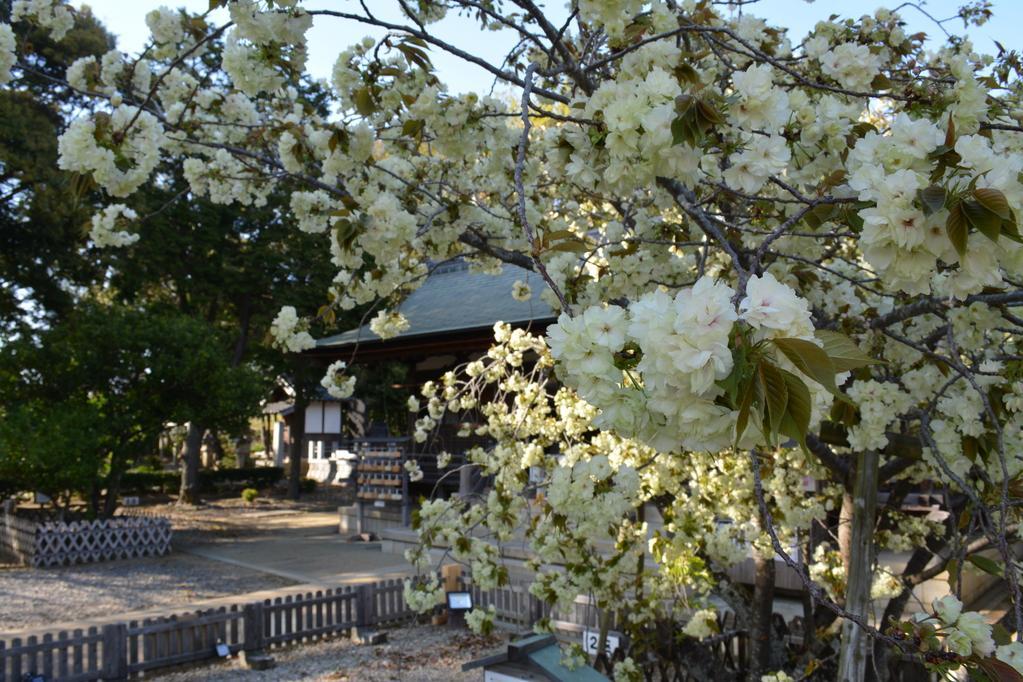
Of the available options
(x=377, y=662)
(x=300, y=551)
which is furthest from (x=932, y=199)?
(x=300, y=551)

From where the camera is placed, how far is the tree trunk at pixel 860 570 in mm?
3012

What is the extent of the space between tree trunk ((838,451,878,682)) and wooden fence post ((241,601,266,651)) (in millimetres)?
5291

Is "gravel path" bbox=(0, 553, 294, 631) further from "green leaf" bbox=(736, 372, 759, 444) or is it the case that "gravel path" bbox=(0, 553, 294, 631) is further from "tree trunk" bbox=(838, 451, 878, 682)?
"green leaf" bbox=(736, 372, 759, 444)

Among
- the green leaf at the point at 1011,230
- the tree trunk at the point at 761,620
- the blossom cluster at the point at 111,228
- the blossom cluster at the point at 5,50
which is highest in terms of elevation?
the blossom cluster at the point at 5,50

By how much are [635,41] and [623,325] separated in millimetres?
1571

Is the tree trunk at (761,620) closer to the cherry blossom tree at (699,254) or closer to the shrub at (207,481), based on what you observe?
the cherry blossom tree at (699,254)

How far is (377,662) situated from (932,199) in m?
6.55

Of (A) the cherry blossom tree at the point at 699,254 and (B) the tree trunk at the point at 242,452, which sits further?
(B) the tree trunk at the point at 242,452

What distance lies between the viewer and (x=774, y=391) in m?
1.02

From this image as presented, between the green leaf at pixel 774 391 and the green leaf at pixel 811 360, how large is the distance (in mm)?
27

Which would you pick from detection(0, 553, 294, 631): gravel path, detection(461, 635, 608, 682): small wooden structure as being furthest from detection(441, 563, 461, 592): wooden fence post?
detection(461, 635, 608, 682): small wooden structure

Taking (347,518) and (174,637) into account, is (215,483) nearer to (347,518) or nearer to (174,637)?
(347,518)

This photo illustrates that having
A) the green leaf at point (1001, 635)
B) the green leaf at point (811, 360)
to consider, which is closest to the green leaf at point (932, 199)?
the green leaf at point (811, 360)

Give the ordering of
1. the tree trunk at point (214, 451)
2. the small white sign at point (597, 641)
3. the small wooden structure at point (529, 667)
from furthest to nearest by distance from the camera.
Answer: the tree trunk at point (214, 451)
the small white sign at point (597, 641)
the small wooden structure at point (529, 667)
